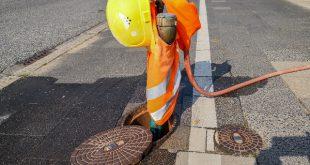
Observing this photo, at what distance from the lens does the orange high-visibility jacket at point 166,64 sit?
11.0 feet

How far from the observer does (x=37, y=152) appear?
3820mm

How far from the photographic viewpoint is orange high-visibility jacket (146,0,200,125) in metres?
3.35

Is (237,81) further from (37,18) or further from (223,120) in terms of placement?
(37,18)

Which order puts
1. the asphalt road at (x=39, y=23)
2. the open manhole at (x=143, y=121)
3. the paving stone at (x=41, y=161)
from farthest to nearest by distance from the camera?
the asphalt road at (x=39, y=23) < the open manhole at (x=143, y=121) < the paving stone at (x=41, y=161)

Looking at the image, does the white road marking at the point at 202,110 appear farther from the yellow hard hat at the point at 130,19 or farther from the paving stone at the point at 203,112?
the yellow hard hat at the point at 130,19

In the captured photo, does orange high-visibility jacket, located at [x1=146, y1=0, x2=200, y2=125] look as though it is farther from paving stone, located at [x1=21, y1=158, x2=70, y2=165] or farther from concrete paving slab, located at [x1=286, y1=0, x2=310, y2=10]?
concrete paving slab, located at [x1=286, y1=0, x2=310, y2=10]

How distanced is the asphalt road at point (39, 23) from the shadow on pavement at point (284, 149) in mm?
5770

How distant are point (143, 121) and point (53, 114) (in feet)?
4.48

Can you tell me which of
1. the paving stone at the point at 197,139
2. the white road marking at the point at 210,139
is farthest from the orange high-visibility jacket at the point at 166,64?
the white road marking at the point at 210,139

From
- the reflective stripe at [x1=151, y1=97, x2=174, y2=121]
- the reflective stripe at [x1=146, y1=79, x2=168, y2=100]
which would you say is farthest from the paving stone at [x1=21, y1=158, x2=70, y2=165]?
the reflective stripe at [x1=146, y1=79, x2=168, y2=100]

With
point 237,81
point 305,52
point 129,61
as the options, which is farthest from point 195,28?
point 305,52

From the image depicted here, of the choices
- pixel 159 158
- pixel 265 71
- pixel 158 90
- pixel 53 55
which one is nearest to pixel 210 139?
pixel 159 158

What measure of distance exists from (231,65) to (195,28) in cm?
296

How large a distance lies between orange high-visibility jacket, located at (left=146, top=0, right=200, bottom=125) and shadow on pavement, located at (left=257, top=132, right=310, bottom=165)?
117cm
